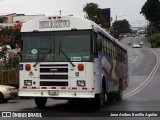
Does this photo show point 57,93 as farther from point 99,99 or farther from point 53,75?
point 99,99

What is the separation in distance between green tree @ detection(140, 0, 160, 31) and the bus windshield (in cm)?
13751

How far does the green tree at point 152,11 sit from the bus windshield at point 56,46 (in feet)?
451

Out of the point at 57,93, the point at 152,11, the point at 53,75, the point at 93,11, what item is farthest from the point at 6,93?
the point at 152,11

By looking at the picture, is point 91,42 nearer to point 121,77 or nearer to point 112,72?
point 112,72

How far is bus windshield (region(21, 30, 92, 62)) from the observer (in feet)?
47.8

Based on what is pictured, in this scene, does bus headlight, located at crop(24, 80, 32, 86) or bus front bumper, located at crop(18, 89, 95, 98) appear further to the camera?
bus headlight, located at crop(24, 80, 32, 86)

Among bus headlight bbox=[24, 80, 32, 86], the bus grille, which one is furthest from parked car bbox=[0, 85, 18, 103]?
the bus grille

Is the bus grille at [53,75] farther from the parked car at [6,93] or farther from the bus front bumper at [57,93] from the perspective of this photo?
the parked car at [6,93]

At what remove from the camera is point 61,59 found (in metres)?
14.6

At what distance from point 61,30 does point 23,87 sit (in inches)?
92.4

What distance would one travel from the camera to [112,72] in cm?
1903

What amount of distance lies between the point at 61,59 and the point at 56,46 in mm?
498

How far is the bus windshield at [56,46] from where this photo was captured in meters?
14.6

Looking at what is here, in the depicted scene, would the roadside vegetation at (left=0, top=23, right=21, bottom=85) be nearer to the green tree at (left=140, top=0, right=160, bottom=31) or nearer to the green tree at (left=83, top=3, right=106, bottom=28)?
the green tree at (left=83, top=3, right=106, bottom=28)
